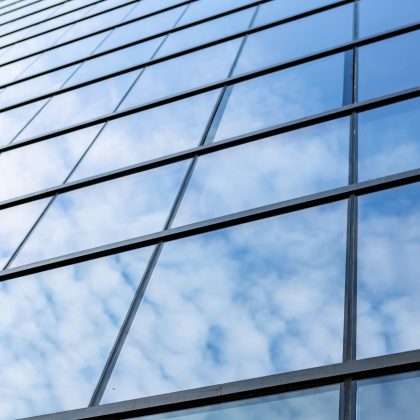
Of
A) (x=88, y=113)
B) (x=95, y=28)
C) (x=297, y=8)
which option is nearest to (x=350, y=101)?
(x=297, y=8)

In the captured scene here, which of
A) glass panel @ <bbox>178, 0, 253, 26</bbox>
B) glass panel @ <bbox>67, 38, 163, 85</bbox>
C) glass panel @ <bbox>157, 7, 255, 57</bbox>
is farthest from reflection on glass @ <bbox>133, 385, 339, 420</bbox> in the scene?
glass panel @ <bbox>178, 0, 253, 26</bbox>

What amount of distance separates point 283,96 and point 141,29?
681cm

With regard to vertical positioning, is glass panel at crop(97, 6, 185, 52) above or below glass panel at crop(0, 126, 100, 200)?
above

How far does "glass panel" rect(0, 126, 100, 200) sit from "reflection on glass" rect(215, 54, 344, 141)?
2514mm

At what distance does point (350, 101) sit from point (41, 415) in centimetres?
519

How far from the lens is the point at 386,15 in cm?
1002

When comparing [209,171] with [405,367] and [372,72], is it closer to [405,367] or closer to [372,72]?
[372,72]

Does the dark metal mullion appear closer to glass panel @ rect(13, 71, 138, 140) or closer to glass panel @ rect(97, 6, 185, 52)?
glass panel @ rect(13, 71, 138, 140)

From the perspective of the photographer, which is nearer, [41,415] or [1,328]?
[41,415]

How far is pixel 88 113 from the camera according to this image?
11.3 meters

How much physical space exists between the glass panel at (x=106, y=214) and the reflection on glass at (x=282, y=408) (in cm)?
288

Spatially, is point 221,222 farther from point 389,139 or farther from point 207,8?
point 207,8

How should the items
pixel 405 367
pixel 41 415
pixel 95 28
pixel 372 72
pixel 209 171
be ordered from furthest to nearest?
1. pixel 95 28
2. pixel 372 72
3. pixel 209 171
4. pixel 41 415
5. pixel 405 367

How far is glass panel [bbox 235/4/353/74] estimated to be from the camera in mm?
10133
